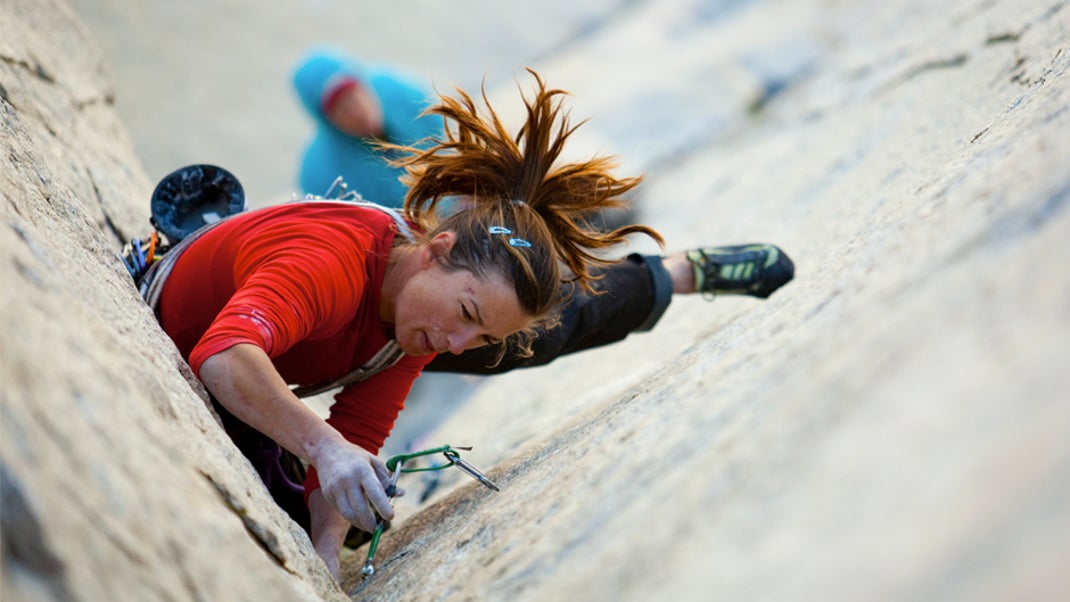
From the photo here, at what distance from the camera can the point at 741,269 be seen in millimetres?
2141

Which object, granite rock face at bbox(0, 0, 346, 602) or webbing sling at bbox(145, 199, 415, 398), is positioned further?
webbing sling at bbox(145, 199, 415, 398)

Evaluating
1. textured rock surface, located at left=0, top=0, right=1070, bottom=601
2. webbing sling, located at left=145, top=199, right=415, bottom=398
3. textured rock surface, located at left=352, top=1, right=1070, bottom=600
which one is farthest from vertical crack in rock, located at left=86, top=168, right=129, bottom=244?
textured rock surface, located at left=352, top=1, right=1070, bottom=600

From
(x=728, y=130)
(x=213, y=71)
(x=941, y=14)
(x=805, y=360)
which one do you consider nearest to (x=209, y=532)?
(x=805, y=360)

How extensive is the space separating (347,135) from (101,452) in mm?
2523

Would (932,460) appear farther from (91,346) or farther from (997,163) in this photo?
(91,346)

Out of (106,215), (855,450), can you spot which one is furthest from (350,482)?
(106,215)

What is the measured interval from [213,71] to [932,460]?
548 cm

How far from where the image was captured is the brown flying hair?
60.1 inches

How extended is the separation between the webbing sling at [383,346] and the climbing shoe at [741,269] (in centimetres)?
82

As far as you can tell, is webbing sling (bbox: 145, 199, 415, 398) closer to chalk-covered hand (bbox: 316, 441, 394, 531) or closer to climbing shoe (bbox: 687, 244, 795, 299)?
chalk-covered hand (bbox: 316, 441, 394, 531)

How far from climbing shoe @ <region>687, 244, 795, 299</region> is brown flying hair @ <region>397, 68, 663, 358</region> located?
500mm

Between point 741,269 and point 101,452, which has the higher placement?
point 101,452

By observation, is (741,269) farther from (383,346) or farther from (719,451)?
(719,451)

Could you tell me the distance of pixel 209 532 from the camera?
2.70ft
